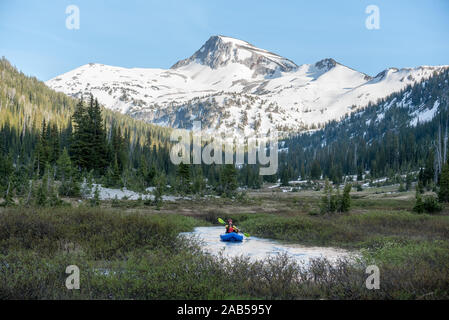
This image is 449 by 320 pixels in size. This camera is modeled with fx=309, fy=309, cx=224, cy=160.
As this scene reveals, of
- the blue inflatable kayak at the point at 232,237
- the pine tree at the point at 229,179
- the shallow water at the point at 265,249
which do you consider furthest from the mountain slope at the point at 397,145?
the blue inflatable kayak at the point at 232,237

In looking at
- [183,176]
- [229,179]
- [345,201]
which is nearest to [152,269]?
[345,201]

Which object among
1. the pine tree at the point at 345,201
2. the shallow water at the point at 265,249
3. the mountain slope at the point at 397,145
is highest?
the mountain slope at the point at 397,145

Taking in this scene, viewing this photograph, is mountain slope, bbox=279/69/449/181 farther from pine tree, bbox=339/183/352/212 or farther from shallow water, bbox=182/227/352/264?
shallow water, bbox=182/227/352/264

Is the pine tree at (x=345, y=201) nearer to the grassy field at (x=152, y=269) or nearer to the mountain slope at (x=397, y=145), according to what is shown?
the grassy field at (x=152, y=269)


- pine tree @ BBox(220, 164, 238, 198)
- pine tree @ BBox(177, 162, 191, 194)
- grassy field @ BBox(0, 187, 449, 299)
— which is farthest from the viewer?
pine tree @ BBox(220, 164, 238, 198)

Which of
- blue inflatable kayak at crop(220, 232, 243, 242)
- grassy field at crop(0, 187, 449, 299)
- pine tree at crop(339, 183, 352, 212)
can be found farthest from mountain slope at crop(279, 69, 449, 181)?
grassy field at crop(0, 187, 449, 299)

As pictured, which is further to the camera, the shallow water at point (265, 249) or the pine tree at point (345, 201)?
the pine tree at point (345, 201)

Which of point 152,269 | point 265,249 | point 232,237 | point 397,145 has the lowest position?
point 265,249

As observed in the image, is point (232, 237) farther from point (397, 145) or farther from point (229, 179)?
point (397, 145)

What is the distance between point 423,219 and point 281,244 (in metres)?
13.2
